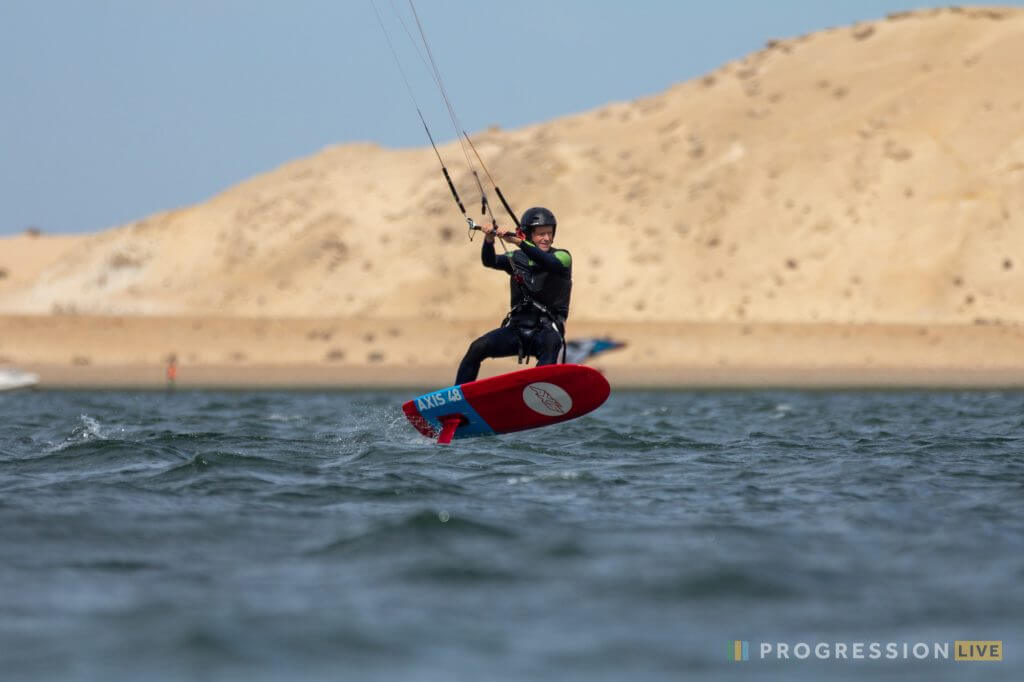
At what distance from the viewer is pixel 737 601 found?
7.50 metres

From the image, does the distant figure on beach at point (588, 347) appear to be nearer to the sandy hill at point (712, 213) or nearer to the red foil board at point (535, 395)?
the sandy hill at point (712, 213)

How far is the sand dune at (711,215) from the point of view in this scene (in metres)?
62.2

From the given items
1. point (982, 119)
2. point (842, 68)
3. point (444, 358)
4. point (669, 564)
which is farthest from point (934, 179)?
point (669, 564)

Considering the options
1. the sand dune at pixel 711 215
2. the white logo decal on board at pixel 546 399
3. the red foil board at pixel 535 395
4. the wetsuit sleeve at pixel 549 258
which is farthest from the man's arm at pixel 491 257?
the sand dune at pixel 711 215

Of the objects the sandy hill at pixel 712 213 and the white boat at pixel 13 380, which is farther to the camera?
the sandy hill at pixel 712 213

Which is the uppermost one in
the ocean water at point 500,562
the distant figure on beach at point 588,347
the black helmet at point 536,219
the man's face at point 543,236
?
the black helmet at point 536,219

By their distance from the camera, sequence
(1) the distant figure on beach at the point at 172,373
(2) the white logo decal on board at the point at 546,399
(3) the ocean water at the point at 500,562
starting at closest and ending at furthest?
(3) the ocean water at the point at 500,562, (2) the white logo decal on board at the point at 546,399, (1) the distant figure on beach at the point at 172,373

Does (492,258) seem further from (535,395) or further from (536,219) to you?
(535,395)

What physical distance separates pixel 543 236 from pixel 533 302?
73 cm

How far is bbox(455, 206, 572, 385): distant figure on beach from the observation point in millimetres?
14609

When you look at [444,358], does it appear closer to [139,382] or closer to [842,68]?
[139,382]

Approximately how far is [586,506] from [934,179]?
189 ft

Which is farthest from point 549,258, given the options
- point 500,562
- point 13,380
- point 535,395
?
point 13,380

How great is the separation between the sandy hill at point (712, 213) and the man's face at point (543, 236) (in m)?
47.0
